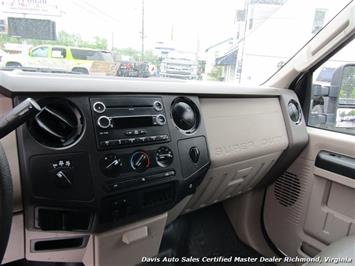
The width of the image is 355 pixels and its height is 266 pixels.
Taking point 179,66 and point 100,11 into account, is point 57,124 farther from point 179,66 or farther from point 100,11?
point 179,66

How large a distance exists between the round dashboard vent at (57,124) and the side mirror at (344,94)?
4.14ft

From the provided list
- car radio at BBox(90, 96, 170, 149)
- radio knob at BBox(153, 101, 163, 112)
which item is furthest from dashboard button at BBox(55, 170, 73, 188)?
radio knob at BBox(153, 101, 163, 112)

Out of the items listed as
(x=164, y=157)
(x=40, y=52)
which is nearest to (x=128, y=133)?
(x=164, y=157)

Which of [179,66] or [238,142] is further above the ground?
[179,66]

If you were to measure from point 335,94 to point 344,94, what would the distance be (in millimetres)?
42

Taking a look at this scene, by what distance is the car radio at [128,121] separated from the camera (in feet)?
2.55

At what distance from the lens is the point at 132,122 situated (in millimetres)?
837

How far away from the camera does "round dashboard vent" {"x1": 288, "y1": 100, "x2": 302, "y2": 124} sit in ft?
4.56

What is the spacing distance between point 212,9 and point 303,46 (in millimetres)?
459

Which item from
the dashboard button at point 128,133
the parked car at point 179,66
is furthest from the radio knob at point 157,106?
the parked car at point 179,66

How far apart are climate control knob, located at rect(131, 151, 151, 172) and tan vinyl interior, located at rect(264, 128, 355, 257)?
2.92 feet

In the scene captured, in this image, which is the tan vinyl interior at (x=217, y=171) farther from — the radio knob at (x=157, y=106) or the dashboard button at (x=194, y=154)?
the radio knob at (x=157, y=106)

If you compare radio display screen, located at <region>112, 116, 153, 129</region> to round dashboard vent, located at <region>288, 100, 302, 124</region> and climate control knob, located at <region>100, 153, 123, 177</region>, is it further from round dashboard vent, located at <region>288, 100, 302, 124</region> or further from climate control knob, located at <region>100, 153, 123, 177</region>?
round dashboard vent, located at <region>288, 100, 302, 124</region>

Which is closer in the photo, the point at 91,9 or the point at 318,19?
the point at 91,9
